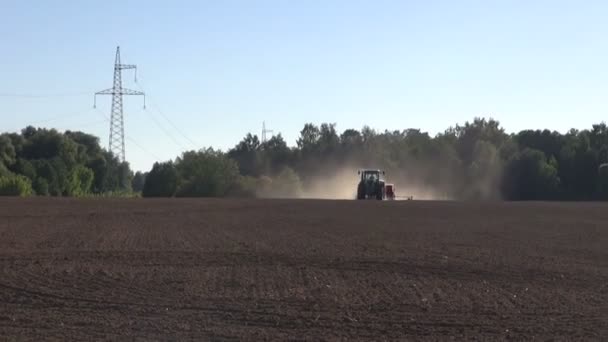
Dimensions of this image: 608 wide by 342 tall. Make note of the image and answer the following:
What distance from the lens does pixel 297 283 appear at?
64.6ft

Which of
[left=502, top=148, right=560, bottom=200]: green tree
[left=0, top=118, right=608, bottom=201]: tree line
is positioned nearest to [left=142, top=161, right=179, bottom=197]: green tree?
[left=0, top=118, right=608, bottom=201]: tree line

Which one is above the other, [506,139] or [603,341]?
[506,139]

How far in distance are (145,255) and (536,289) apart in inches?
397

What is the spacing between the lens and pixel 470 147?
545ft

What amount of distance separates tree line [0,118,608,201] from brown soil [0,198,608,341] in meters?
61.2

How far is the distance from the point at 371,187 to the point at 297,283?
57794mm

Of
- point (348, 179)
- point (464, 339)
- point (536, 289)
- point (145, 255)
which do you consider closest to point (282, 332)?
point (464, 339)

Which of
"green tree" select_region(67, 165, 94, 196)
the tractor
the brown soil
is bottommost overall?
the brown soil

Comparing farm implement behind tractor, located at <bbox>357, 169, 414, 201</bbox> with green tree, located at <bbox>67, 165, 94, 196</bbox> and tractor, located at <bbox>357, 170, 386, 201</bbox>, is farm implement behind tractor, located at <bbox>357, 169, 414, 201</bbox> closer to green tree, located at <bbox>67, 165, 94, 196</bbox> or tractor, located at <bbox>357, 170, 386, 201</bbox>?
tractor, located at <bbox>357, 170, 386, 201</bbox>

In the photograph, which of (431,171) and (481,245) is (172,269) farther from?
(431,171)

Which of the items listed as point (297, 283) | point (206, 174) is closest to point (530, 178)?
point (206, 174)

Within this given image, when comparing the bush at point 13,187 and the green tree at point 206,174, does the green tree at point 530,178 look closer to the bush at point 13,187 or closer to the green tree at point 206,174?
the green tree at point 206,174

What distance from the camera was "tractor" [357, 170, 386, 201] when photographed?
252 ft

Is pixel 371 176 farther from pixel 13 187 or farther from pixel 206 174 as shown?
pixel 206 174
